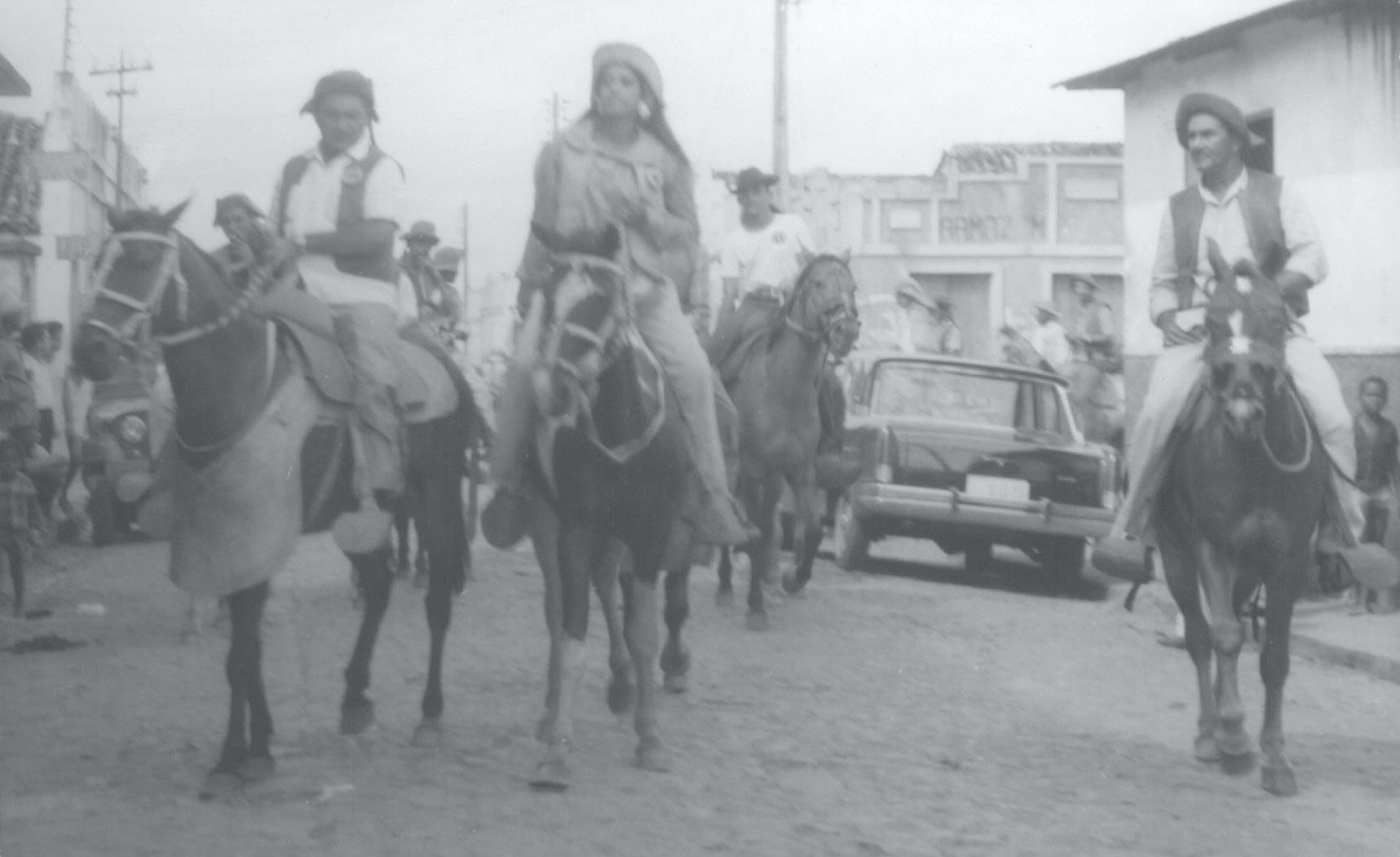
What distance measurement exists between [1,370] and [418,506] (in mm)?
6788

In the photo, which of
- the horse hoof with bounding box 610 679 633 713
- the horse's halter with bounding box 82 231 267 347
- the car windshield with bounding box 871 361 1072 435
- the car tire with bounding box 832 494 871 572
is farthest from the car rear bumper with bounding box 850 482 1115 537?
the horse's halter with bounding box 82 231 267 347

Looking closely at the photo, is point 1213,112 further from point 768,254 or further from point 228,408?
point 768,254

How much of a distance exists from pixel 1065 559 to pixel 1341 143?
13.1 ft

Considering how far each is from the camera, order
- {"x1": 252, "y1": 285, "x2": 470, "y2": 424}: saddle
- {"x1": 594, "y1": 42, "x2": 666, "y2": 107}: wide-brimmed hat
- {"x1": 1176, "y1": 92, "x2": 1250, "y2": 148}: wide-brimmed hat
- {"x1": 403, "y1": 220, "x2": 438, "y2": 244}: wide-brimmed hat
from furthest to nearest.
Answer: {"x1": 403, "y1": 220, "x2": 438, "y2": 244}: wide-brimmed hat
{"x1": 1176, "y1": 92, "x2": 1250, "y2": 148}: wide-brimmed hat
{"x1": 594, "y1": 42, "x2": 666, "y2": 107}: wide-brimmed hat
{"x1": 252, "y1": 285, "x2": 470, "y2": 424}: saddle

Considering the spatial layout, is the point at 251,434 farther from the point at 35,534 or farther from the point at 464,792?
the point at 35,534

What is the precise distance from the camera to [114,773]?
24.5ft

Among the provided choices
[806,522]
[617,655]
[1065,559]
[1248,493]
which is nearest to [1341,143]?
[1065,559]

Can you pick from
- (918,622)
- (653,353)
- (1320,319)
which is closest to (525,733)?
(653,353)

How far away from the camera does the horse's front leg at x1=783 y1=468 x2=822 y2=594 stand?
43.8 feet

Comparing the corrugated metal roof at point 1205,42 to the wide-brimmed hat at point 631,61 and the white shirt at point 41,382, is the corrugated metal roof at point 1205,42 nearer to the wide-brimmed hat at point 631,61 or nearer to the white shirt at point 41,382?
the wide-brimmed hat at point 631,61

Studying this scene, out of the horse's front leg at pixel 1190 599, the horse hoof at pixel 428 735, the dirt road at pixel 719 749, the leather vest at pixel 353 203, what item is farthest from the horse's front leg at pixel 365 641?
the horse's front leg at pixel 1190 599

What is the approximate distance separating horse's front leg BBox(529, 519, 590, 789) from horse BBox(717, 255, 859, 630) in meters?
5.14

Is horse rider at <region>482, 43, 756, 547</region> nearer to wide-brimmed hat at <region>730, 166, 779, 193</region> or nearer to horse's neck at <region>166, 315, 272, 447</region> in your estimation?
horse's neck at <region>166, 315, 272, 447</region>

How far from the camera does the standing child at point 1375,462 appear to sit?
45.2ft
